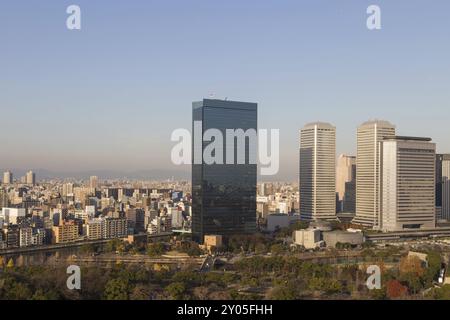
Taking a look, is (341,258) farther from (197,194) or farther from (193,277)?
(193,277)

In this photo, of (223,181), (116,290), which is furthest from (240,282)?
(223,181)

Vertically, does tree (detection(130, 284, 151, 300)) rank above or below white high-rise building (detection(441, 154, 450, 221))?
below

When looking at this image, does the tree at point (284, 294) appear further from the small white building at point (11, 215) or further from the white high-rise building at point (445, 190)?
the white high-rise building at point (445, 190)

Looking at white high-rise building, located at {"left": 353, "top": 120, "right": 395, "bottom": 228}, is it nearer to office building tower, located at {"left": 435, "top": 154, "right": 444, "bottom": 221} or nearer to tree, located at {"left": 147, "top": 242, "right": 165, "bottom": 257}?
office building tower, located at {"left": 435, "top": 154, "right": 444, "bottom": 221}

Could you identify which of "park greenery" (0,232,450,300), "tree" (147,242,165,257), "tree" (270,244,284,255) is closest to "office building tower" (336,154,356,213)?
"tree" (270,244,284,255)

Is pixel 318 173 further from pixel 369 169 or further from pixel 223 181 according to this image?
pixel 223 181

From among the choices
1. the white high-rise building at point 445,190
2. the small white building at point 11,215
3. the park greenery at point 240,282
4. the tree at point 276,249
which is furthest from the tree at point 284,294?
the white high-rise building at point 445,190
